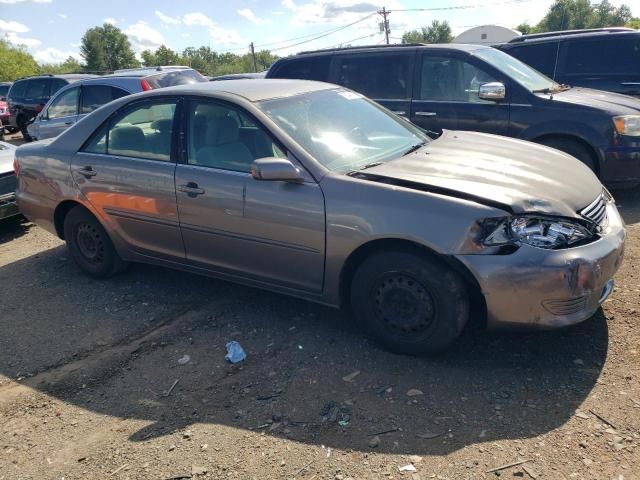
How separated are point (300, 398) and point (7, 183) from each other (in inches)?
203

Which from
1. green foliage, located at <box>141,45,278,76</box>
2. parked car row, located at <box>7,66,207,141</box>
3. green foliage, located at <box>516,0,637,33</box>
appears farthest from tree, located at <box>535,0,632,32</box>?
parked car row, located at <box>7,66,207,141</box>

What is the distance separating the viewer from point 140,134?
4281 millimetres

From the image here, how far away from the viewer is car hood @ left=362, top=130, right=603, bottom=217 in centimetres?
301

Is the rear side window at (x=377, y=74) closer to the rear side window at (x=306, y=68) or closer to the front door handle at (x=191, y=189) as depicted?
the rear side window at (x=306, y=68)

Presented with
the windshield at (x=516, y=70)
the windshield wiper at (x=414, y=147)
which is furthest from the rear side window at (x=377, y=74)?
the windshield wiper at (x=414, y=147)

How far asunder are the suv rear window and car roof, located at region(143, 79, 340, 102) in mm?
4520

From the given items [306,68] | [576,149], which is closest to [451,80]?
[576,149]

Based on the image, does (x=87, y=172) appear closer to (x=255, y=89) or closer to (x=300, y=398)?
(x=255, y=89)

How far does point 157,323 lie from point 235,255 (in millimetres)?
860

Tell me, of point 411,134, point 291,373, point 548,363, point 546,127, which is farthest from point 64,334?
point 546,127

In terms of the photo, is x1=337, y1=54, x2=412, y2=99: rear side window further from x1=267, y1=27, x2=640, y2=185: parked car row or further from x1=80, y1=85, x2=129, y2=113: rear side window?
x1=80, y1=85, x2=129, y2=113: rear side window

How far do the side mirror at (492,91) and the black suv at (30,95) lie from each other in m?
10.4

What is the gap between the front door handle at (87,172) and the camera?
4453mm

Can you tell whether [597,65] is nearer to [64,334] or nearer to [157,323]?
[157,323]
